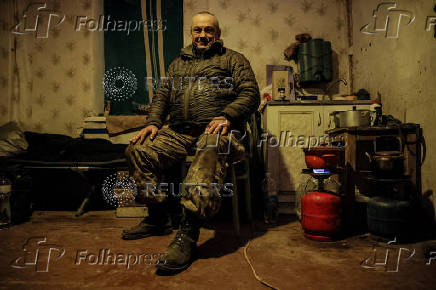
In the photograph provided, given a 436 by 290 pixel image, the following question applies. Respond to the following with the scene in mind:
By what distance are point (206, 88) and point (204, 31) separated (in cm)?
47

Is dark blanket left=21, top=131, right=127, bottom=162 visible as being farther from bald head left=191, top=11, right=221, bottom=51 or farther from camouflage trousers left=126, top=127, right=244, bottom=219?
bald head left=191, top=11, right=221, bottom=51

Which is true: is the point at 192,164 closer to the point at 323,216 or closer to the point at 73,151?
the point at 323,216

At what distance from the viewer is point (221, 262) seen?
1.33m

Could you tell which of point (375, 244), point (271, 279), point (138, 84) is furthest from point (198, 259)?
point (138, 84)

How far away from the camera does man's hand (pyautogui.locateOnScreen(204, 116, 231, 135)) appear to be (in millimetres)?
1536

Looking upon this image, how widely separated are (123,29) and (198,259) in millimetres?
3052

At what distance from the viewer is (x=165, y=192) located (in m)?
1.62

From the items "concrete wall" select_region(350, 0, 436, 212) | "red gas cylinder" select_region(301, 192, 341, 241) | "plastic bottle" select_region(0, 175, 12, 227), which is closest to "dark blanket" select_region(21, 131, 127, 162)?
"plastic bottle" select_region(0, 175, 12, 227)

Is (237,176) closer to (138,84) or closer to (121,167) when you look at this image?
(121,167)

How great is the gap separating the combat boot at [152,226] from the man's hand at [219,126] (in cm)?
62

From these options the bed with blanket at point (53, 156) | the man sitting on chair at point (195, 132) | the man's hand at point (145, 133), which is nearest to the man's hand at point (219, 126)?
the man sitting on chair at point (195, 132)

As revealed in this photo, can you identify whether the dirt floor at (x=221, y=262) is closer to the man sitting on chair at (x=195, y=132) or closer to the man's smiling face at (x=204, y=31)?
the man sitting on chair at (x=195, y=132)

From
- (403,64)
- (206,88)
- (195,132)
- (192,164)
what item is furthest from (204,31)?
(403,64)

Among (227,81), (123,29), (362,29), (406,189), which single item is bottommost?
(406,189)
